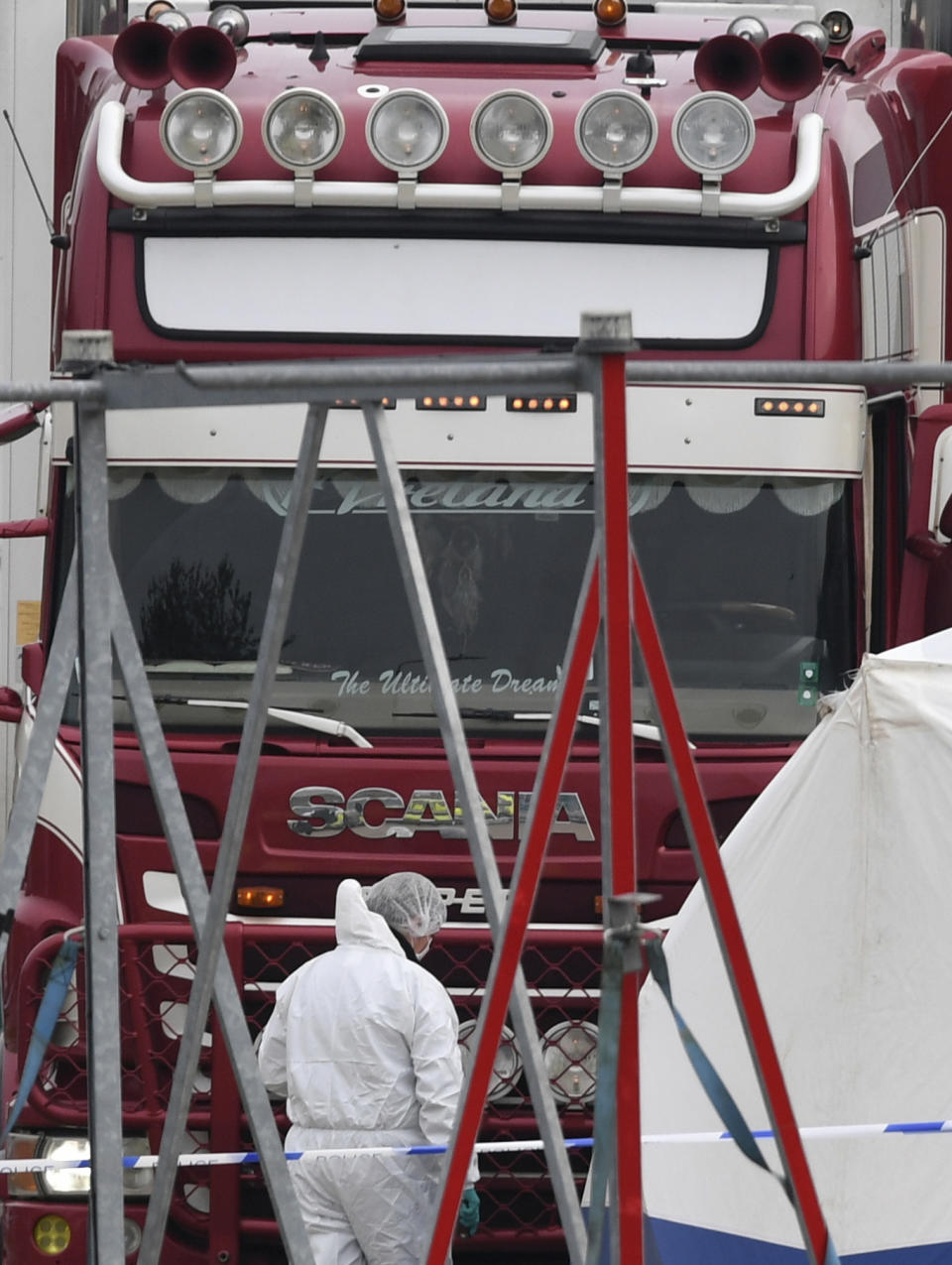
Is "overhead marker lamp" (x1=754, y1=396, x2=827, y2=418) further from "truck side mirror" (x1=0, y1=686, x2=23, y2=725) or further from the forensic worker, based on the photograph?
"truck side mirror" (x1=0, y1=686, x2=23, y2=725)

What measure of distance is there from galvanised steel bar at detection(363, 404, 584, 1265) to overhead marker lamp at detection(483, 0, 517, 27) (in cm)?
393

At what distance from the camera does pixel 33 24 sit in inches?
335

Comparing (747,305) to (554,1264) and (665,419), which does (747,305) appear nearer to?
(665,419)

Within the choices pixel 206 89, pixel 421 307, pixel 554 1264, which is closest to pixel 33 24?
pixel 206 89

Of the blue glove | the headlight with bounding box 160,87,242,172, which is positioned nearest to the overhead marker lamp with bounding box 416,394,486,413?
the headlight with bounding box 160,87,242,172

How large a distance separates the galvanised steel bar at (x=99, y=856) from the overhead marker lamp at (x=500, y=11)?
402 centimetres

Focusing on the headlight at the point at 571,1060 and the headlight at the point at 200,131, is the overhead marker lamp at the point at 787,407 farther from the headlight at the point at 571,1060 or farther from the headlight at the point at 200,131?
the headlight at the point at 571,1060

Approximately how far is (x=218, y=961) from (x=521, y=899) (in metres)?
0.60

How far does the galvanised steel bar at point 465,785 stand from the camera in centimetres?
330

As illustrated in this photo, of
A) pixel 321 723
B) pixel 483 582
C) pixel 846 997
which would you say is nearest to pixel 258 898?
pixel 321 723

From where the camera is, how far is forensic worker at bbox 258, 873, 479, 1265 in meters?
5.46

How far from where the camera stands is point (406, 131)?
19.9 feet

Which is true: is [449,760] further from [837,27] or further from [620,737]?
[837,27]

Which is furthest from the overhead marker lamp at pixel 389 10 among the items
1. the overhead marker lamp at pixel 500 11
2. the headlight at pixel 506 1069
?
the headlight at pixel 506 1069
